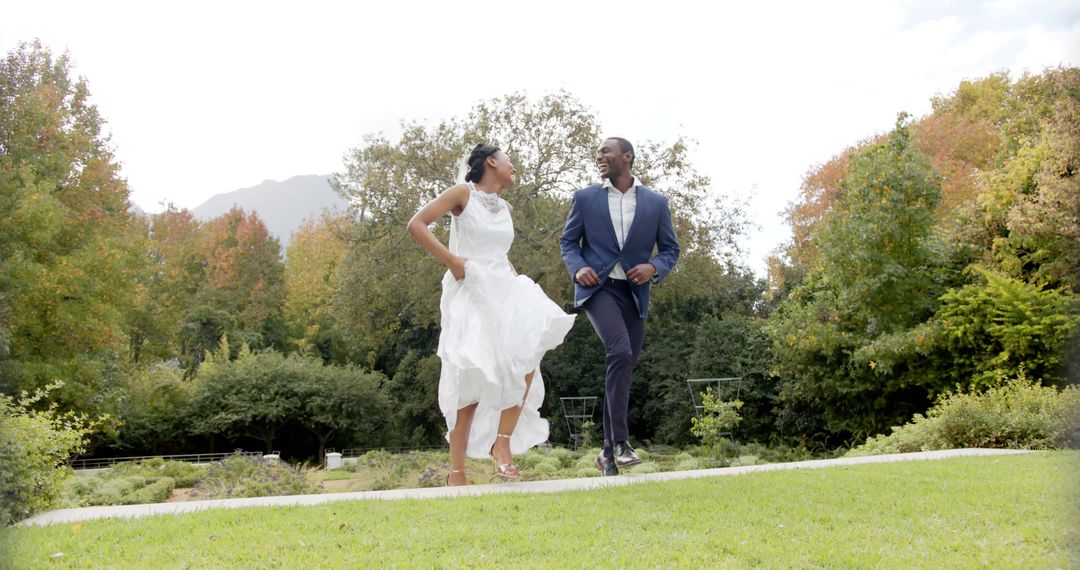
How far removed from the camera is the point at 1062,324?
1208 centimetres

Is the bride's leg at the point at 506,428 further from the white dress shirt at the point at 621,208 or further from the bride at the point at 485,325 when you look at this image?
the white dress shirt at the point at 621,208

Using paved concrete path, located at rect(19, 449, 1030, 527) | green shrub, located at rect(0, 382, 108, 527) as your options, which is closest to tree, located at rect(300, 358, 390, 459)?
green shrub, located at rect(0, 382, 108, 527)

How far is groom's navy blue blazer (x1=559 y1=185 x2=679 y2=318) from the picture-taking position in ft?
18.9

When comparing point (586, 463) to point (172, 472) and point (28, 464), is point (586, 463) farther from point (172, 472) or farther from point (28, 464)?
point (28, 464)

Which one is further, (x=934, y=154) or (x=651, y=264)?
(x=934, y=154)

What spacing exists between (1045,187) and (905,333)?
3.56m

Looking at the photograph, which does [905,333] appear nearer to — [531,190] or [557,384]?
[531,190]

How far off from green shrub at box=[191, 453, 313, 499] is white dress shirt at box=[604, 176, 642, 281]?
3701mm

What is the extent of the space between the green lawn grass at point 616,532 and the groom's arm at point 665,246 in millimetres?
1862

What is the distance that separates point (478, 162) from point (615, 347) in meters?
1.65

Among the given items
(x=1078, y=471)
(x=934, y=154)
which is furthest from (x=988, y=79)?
(x=1078, y=471)

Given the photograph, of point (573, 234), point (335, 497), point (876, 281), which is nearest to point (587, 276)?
point (573, 234)

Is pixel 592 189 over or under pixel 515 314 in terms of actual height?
over

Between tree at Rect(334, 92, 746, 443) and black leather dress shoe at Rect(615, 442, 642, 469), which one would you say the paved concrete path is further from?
tree at Rect(334, 92, 746, 443)
